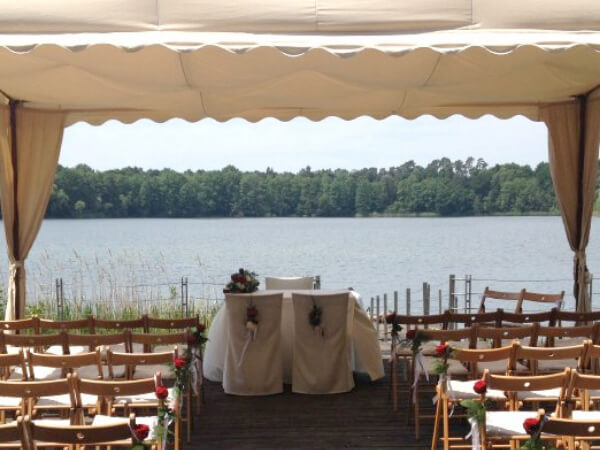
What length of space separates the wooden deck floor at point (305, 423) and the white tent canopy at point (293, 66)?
2.45 meters

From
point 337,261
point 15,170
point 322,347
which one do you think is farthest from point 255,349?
point 337,261

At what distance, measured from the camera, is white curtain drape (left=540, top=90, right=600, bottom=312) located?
25.1ft

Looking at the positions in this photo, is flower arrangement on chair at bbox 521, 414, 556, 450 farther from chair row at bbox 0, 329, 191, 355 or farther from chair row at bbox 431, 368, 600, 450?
chair row at bbox 0, 329, 191, 355

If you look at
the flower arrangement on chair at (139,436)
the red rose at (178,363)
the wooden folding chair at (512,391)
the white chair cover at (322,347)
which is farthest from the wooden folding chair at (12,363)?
the wooden folding chair at (512,391)

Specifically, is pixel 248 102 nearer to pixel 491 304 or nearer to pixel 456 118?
pixel 456 118

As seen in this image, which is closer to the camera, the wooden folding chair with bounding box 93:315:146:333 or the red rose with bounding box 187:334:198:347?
the red rose with bounding box 187:334:198:347

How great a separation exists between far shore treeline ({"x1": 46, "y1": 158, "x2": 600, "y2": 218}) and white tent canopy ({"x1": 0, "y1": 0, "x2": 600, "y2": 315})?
13.0 meters

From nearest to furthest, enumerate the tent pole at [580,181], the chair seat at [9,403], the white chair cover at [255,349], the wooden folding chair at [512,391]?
1. the wooden folding chair at [512,391]
2. the chair seat at [9,403]
3. the white chair cover at [255,349]
4. the tent pole at [580,181]

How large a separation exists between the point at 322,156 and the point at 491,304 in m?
22.1

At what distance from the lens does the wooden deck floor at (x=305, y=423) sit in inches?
212

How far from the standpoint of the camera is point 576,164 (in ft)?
25.7

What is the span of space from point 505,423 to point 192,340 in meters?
2.29

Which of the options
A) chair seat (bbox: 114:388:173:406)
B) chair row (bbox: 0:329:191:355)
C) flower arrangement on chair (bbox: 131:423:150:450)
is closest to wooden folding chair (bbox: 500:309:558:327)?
chair row (bbox: 0:329:191:355)

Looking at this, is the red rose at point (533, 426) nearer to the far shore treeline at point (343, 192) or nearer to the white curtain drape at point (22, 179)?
the white curtain drape at point (22, 179)
